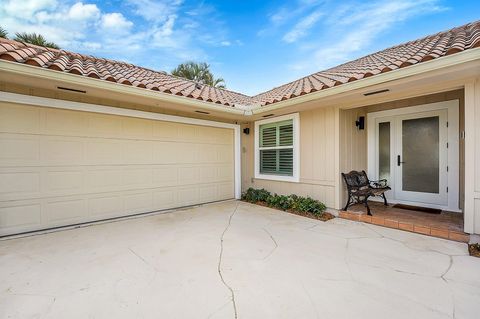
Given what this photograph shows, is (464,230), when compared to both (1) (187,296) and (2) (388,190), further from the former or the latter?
(1) (187,296)

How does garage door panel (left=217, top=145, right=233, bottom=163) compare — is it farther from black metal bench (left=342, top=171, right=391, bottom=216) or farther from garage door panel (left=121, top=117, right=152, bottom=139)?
black metal bench (left=342, top=171, right=391, bottom=216)

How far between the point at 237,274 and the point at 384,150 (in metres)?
5.74

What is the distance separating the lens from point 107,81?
4.26 m

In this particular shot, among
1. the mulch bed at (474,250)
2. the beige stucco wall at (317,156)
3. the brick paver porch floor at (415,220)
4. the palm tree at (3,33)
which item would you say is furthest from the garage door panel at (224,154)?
the palm tree at (3,33)

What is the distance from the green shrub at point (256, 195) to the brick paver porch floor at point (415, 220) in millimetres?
2329

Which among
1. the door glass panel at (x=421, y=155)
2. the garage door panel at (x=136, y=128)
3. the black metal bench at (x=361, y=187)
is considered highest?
the garage door panel at (x=136, y=128)

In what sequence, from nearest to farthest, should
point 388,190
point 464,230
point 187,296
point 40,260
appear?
1. point 187,296
2. point 40,260
3. point 464,230
4. point 388,190

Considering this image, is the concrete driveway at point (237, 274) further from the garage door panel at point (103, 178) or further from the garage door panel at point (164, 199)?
the garage door panel at point (164, 199)

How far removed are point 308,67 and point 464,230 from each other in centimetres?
859

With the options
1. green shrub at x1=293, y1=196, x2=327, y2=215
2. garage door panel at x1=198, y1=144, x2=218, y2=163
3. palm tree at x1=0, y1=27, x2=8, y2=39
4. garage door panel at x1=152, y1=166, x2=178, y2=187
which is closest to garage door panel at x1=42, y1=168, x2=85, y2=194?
garage door panel at x1=152, y1=166, x2=178, y2=187

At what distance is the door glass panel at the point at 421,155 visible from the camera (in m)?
5.59

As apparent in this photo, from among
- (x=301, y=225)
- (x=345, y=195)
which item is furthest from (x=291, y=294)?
(x=345, y=195)

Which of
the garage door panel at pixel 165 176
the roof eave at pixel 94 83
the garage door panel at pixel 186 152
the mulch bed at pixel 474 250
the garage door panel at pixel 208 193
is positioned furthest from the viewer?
the garage door panel at pixel 208 193

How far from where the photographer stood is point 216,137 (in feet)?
24.5
